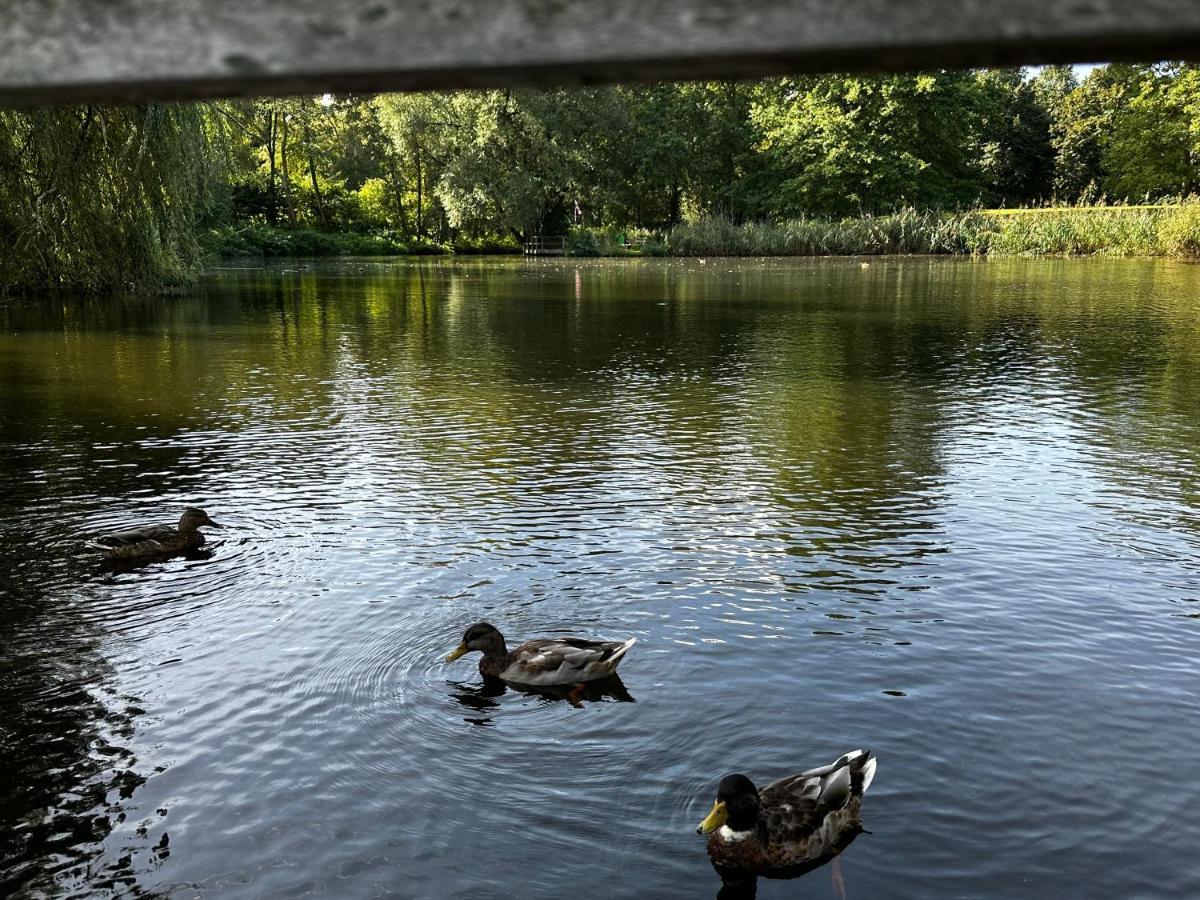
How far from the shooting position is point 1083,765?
18.2 ft

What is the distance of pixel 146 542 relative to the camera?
8.49 metres

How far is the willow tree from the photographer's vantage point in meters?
15.2

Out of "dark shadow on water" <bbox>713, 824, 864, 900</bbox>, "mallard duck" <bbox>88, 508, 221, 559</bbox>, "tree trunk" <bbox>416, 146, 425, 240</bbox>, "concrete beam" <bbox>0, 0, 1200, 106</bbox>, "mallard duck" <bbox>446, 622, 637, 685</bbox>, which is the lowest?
"dark shadow on water" <bbox>713, 824, 864, 900</bbox>

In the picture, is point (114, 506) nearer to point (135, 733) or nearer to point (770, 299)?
point (135, 733)

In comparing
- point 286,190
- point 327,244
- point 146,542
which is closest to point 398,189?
point 286,190

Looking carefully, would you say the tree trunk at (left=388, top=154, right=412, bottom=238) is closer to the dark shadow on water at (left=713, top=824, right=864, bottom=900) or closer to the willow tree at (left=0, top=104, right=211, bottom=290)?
the willow tree at (left=0, top=104, right=211, bottom=290)

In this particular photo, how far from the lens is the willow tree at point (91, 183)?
15239mm

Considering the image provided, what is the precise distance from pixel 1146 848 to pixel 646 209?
7652 centimetres

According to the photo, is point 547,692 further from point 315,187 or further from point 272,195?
point 315,187

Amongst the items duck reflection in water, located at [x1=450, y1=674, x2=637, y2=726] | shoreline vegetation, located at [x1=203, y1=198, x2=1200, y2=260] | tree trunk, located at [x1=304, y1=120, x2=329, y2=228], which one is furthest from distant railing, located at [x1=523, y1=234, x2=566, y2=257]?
duck reflection in water, located at [x1=450, y1=674, x2=637, y2=726]

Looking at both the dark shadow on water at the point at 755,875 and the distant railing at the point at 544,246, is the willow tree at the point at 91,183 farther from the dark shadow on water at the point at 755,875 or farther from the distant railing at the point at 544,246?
the distant railing at the point at 544,246

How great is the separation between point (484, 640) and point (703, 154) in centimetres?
6884

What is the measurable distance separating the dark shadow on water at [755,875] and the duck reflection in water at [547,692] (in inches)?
67.2

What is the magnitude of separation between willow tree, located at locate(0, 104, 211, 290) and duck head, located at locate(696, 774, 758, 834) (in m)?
11.9
